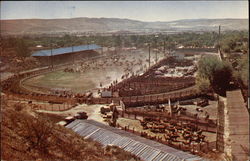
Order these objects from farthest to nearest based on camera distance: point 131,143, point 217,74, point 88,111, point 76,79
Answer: point 76,79
point 217,74
point 88,111
point 131,143

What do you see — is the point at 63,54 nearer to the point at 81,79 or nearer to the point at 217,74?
the point at 81,79

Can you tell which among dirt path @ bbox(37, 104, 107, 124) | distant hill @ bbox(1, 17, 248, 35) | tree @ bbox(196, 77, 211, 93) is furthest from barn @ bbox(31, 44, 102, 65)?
distant hill @ bbox(1, 17, 248, 35)

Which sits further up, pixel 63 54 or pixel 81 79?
pixel 63 54

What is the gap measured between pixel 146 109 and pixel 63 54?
17008mm

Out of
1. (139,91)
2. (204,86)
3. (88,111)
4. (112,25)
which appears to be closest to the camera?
(88,111)

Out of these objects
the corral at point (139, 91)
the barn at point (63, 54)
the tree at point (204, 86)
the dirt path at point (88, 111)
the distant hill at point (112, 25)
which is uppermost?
the distant hill at point (112, 25)

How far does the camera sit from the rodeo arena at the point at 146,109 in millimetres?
7535

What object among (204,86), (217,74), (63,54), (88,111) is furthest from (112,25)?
(88,111)

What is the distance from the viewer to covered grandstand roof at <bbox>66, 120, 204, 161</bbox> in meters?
6.07

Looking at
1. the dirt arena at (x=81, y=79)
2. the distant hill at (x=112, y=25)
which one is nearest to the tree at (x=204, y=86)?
the dirt arena at (x=81, y=79)

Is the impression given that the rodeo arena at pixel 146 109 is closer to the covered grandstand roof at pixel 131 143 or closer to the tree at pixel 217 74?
the covered grandstand roof at pixel 131 143

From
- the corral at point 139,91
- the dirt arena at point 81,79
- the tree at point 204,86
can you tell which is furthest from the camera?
the dirt arena at point 81,79

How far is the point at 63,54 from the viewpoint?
27.0m

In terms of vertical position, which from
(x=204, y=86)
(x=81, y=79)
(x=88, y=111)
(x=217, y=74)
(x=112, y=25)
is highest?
(x=112, y=25)
